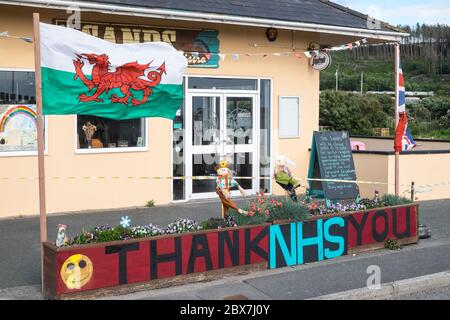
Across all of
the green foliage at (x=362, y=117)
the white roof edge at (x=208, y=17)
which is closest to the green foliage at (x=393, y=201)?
the white roof edge at (x=208, y=17)

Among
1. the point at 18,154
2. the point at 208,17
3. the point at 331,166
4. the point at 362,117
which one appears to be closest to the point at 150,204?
the point at 18,154

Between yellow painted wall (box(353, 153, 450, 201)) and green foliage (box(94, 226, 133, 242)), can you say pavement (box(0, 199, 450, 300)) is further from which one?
yellow painted wall (box(353, 153, 450, 201))

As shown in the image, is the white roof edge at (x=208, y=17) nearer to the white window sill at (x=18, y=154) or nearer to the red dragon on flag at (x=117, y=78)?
the white window sill at (x=18, y=154)

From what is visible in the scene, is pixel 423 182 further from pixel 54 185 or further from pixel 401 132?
pixel 54 185

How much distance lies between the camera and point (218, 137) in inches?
484

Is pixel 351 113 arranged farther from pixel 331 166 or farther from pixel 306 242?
pixel 306 242

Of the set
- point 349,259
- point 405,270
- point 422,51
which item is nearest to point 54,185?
point 349,259

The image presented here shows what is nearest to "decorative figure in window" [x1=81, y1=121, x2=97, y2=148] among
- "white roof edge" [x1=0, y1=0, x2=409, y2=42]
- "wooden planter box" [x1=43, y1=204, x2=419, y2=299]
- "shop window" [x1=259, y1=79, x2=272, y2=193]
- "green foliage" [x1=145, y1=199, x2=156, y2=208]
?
"green foliage" [x1=145, y1=199, x2=156, y2=208]

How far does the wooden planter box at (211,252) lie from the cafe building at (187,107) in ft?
10.0

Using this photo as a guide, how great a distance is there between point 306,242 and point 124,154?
4.84 m

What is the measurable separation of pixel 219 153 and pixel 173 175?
1137mm

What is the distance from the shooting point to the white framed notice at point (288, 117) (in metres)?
13.0
